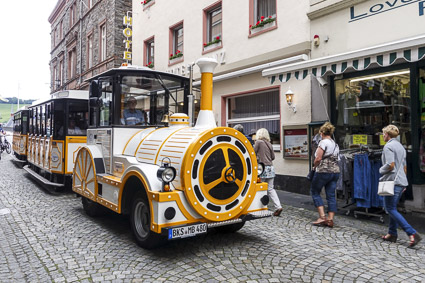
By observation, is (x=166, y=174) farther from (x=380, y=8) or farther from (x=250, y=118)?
(x=250, y=118)

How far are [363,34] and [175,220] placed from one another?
6321mm

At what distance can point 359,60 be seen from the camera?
19.9 ft

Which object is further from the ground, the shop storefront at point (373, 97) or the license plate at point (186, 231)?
the shop storefront at point (373, 97)

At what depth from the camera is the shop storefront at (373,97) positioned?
6.24 metres

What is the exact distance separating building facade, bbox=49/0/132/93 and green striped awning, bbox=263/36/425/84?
13.6 m

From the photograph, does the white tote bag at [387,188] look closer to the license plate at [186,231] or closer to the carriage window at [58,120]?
the license plate at [186,231]

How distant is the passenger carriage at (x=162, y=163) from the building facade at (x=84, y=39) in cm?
1322

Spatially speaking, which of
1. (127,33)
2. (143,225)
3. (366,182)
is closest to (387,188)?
(366,182)

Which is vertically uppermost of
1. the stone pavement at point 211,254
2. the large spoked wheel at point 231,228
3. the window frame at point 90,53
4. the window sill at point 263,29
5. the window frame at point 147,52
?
the window frame at point 90,53

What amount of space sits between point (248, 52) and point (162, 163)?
7349 mm

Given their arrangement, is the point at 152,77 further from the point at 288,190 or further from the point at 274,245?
the point at 288,190

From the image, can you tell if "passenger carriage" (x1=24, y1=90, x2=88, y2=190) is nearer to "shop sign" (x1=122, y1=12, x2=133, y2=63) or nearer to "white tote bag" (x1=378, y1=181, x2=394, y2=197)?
"white tote bag" (x1=378, y1=181, x2=394, y2=197)

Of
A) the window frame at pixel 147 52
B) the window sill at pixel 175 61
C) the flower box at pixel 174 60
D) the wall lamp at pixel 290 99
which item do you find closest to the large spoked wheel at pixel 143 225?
the wall lamp at pixel 290 99

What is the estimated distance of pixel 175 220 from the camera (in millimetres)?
3969
